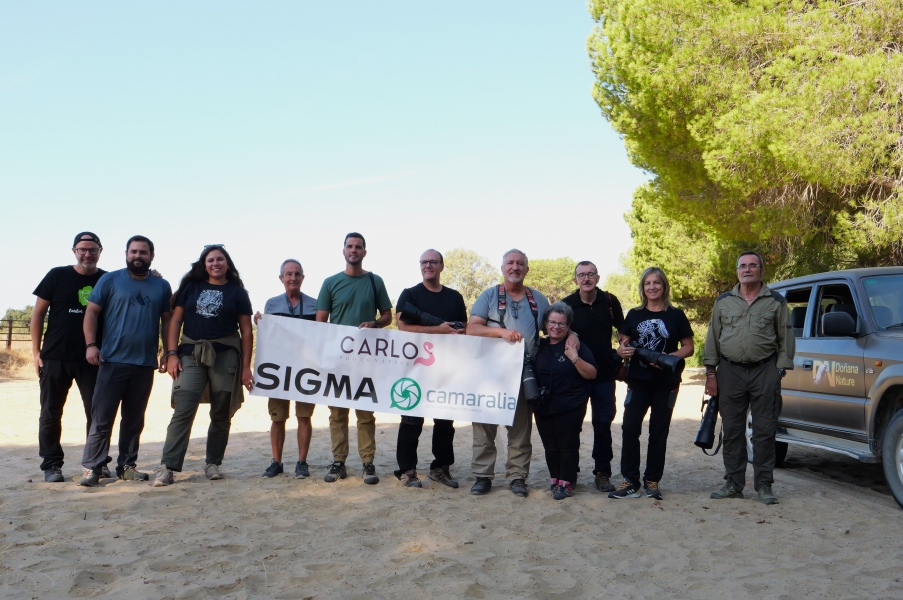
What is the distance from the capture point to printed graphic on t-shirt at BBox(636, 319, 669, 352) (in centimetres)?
654

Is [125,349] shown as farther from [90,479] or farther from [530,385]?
[530,385]

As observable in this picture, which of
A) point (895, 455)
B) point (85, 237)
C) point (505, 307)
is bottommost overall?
point (895, 455)

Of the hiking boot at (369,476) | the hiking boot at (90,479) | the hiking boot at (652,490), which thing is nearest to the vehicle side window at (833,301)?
the hiking boot at (652,490)

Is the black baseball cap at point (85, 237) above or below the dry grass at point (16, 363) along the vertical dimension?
above

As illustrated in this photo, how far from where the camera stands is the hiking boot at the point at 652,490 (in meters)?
6.50

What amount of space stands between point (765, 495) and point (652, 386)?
128cm

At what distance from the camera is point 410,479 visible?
682cm

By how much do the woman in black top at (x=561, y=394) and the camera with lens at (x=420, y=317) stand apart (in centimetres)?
84

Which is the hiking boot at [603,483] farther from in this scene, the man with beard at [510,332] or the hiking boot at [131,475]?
the hiking boot at [131,475]

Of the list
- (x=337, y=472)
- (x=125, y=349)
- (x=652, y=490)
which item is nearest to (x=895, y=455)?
(x=652, y=490)

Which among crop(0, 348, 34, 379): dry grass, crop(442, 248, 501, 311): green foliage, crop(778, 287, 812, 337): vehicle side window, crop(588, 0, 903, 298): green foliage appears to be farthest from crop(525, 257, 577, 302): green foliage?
crop(778, 287, 812, 337): vehicle side window

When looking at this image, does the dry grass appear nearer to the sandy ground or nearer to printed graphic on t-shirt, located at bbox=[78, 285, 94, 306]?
the sandy ground

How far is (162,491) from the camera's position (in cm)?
634

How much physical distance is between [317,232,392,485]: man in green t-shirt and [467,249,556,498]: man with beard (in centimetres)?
97
